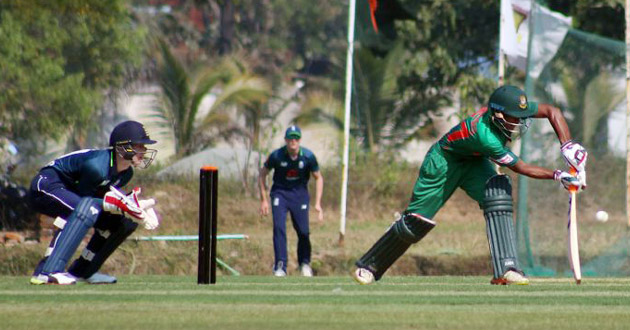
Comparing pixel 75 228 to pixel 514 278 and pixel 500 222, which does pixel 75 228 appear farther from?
pixel 514 278

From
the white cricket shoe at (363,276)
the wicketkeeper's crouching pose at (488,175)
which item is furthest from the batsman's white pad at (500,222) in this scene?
the white cricket shoe at (363,276)

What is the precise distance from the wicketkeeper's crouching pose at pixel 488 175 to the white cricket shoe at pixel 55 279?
2.23 metres

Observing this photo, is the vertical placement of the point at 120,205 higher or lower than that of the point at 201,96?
lower

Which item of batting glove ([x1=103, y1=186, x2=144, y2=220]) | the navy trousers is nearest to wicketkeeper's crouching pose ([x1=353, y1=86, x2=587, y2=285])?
batting glove ([x1=103, y1=186, x2=144, y2=220])

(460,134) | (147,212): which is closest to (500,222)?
(460,134)

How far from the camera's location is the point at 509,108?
9375 mm

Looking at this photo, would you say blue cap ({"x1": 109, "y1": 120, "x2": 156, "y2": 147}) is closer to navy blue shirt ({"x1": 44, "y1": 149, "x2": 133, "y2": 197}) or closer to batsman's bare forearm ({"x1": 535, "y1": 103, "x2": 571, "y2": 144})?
navy blue shirt ({"x1": 44, "y1": 149, "x2": 133, "y2": 197})

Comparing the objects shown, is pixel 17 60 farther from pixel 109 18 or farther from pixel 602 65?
pixel 602 65

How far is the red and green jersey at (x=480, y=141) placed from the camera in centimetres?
934

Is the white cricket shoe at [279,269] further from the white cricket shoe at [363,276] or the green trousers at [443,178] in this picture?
the green trousers at [443,178]

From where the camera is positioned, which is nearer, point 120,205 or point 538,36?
point 120,205

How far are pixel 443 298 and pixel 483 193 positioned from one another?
4.84ft

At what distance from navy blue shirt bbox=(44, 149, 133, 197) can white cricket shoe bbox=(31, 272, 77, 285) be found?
71cm

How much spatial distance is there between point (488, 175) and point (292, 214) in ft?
19.8
